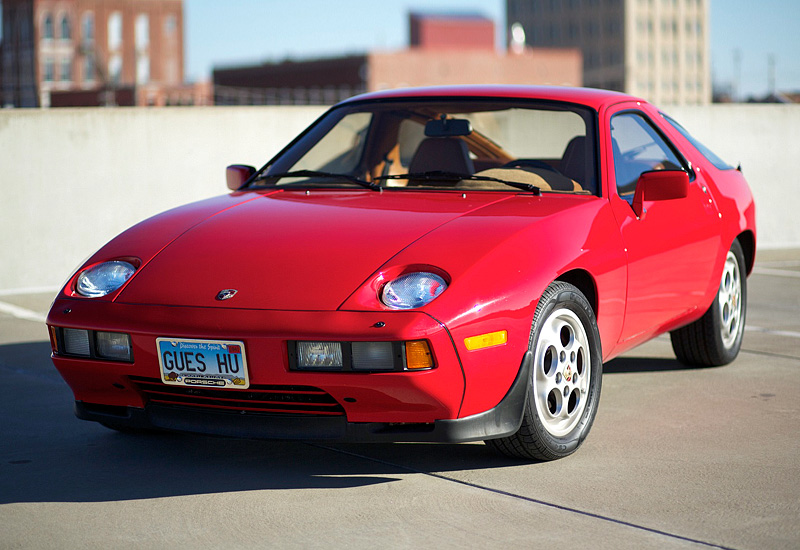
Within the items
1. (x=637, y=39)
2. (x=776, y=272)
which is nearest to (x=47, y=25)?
(x=637, y=39)

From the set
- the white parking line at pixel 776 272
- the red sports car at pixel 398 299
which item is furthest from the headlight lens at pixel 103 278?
the white parking line at pixel 776 272

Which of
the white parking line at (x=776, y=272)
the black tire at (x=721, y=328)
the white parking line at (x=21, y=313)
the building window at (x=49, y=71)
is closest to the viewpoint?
the black tire at (x=721, y=328)

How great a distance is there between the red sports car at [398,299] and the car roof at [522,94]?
0.02m

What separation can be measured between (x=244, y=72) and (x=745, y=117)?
327 ft

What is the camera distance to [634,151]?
5.29m

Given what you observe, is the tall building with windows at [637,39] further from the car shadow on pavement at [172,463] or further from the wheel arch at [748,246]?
the car shadow on pavement at [172,463]

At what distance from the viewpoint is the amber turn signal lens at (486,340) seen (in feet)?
11.2

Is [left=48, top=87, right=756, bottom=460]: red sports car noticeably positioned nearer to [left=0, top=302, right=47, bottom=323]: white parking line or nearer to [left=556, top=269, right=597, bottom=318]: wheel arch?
[left=556, top=269, right=597, bottom=318]: wheel arch

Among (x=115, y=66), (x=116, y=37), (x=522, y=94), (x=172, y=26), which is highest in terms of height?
(x=172, y=26)

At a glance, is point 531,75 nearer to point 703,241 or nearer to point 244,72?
point 244,72

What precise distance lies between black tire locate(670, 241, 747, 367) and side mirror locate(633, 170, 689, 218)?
107cm

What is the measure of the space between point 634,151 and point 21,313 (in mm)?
4673

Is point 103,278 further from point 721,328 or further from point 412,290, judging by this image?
point 721,328

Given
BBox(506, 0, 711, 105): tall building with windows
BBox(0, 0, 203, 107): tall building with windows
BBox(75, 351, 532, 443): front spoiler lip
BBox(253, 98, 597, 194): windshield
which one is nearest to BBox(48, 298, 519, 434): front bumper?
BBox(75, 351, 532, 443): front spoiler lip
